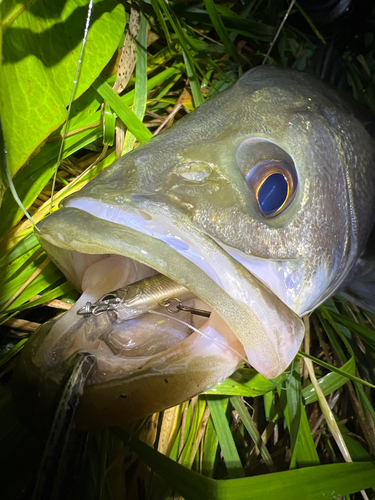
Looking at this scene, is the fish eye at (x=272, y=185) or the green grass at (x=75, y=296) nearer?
the fish eye at (x=272, y=185)

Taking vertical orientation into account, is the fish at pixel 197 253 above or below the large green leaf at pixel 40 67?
below

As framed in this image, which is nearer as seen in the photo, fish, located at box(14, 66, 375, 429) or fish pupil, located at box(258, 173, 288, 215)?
fish, located at box(14, 66, 375, 429)

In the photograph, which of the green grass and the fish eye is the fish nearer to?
the fish eye

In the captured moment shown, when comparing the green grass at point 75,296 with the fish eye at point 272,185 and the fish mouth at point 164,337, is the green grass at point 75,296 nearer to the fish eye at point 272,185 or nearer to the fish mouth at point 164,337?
the fish mouth at point 164,337

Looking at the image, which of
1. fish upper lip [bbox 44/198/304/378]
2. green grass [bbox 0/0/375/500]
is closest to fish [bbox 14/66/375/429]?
fish upper lip [bbox 44/198/304/378]

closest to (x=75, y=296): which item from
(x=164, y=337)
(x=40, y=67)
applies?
(x=164, y=337)

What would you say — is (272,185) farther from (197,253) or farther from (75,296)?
(75,296)

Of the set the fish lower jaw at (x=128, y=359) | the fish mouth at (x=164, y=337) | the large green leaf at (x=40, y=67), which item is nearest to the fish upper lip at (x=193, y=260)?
the fish mouth at (x=164, y=337)
